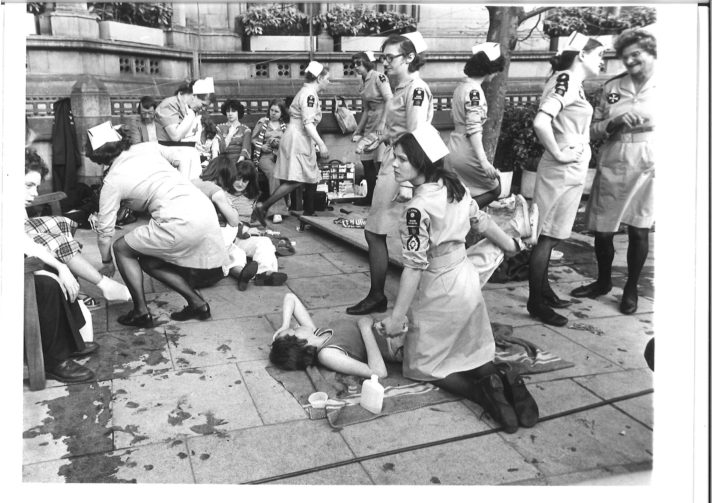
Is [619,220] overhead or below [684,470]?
overhead

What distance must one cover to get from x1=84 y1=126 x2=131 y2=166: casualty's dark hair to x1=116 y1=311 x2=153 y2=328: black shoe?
1108 millimetres

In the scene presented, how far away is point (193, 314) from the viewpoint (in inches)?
191

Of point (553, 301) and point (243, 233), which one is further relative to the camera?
point (243, 233)

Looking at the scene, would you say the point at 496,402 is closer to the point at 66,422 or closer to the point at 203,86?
the point at 66,422

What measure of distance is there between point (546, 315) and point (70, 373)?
10.5 ft

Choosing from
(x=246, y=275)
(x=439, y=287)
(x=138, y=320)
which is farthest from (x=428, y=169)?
(x=246, y=275)

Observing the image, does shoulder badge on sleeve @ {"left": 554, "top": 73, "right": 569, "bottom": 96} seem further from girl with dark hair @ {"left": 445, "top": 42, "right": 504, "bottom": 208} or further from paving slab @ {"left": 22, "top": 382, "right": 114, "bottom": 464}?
paving slab @ {"left": 22, "top": 382, "right": 114, "bottom": 464}

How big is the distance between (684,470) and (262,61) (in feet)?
31.3

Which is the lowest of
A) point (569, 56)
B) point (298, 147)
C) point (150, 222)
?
point (150, 222)

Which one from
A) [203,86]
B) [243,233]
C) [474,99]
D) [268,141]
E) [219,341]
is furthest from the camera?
[268,141]

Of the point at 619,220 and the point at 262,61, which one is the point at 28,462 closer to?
the point at 619,220

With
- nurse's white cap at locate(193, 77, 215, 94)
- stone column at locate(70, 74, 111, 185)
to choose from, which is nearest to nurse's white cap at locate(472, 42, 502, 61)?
nurse's white cap at locate(193, 77, 215, 94)

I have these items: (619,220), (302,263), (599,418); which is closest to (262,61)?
(302,263)

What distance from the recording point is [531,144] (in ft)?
30.9
